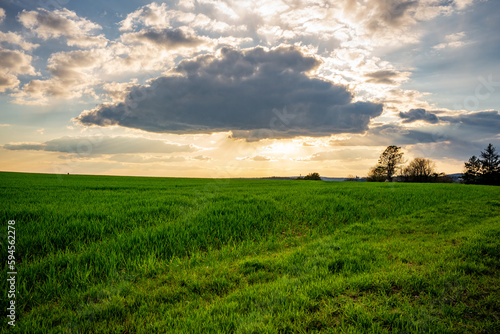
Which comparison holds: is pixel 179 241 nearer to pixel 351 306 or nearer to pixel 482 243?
pixel 351 306

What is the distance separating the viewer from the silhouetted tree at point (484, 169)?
70.8 meters

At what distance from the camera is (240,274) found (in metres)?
5.68

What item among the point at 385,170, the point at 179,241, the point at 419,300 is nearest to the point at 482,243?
the point at 419,300

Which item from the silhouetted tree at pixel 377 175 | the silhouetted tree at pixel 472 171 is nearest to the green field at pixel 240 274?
the silhouetted tree at pixel 377 175

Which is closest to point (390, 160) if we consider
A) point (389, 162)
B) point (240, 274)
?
point (389, 162)

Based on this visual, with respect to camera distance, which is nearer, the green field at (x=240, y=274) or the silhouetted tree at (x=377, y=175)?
the green field at (x=240, y=274)

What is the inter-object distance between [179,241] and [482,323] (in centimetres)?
673

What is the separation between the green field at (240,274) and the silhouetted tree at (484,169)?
279 feet

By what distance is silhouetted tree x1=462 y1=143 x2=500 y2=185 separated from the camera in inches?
2785

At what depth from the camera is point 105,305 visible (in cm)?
439

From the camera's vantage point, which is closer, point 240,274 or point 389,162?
point 240,274

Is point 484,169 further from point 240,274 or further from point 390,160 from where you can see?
point 240,274

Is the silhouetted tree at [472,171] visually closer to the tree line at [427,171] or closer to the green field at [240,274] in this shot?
the tree line at [427,171]

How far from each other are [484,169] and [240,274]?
98.0m
